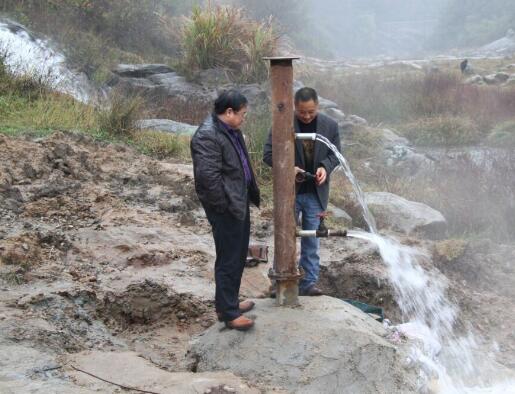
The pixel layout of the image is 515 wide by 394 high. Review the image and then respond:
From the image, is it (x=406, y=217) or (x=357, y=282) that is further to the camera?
(x=406, y=217)

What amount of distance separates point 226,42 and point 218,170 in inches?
366

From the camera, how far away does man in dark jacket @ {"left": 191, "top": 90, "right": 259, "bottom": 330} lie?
3533mm

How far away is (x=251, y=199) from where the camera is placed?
12.8 feet

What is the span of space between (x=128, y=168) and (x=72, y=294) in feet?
9.12

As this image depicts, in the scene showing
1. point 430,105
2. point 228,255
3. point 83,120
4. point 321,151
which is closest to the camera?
point 228,255

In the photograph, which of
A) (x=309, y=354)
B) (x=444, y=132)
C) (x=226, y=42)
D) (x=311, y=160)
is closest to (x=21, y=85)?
(x=226, y=42)

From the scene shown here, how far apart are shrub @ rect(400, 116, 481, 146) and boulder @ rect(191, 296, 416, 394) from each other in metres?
10.6

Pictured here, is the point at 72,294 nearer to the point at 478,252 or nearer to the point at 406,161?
the point at 478,252

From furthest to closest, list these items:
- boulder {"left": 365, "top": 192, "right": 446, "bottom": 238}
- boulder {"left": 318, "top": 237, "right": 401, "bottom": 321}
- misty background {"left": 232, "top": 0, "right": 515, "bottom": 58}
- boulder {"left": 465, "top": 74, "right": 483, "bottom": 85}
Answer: misty background {"left": 232, "top": 0, "right": 515, "bottom": 58}
boulder {"left": 465, "top": 74, "right": 483, "bottom": 85}
boulder {"left": 365, "top": 192, "right": 446, "bottom": 238}
boulder {"left": 318, "top": 237, "right": 401, "bottom": 321}

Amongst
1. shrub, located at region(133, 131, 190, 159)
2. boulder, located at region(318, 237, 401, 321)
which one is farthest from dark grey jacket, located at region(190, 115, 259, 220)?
shrub, located at region(133, 131, 190, 159)

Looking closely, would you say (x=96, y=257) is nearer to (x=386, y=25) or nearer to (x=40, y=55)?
(x=40, y=55)

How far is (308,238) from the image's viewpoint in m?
4.26

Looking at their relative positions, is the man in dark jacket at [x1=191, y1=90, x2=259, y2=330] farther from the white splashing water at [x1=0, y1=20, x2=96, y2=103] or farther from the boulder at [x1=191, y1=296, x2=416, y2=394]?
the white splashing water at [x1=0, y1=20, x2=96, y2=103]

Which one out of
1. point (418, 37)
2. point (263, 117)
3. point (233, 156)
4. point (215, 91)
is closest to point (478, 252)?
point (263, 117)
